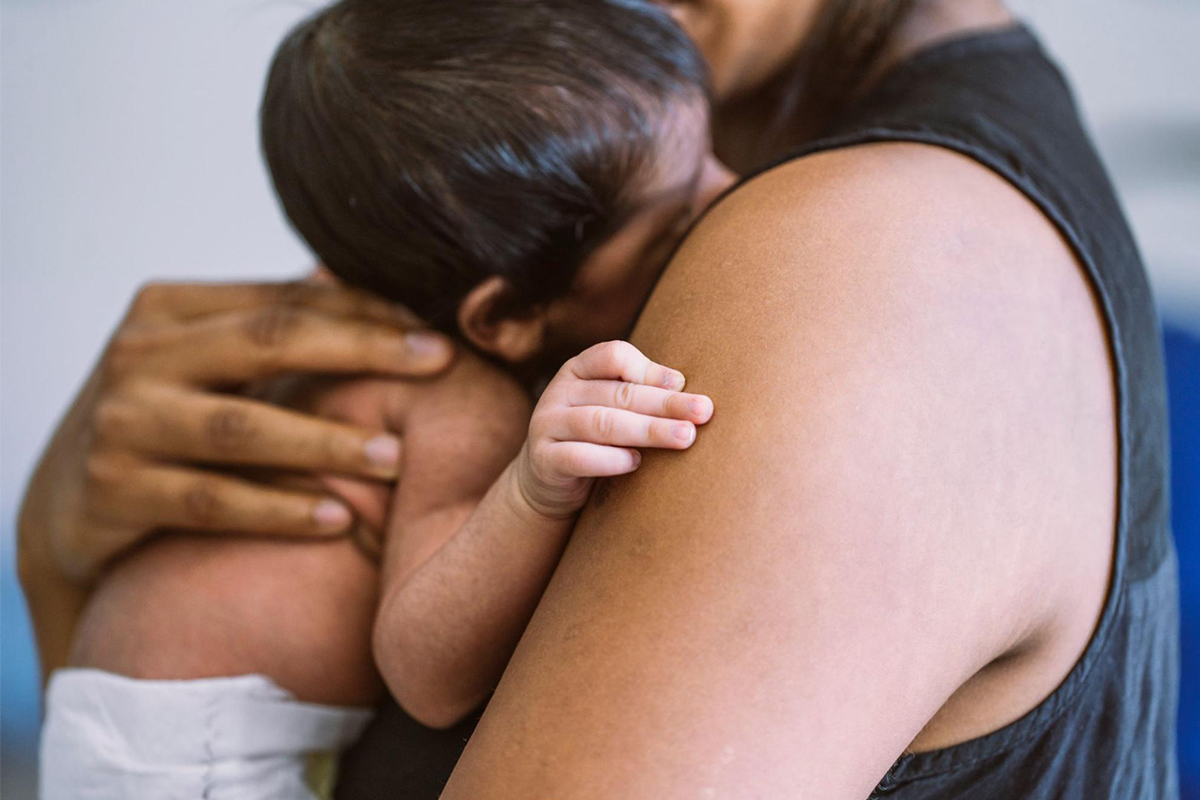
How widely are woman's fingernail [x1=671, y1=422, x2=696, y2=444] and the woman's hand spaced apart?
434 mm

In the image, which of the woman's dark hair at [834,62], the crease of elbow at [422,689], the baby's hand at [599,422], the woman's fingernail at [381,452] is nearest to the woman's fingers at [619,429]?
the baby's hand at [599,422]

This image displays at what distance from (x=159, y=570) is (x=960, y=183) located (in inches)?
30.6

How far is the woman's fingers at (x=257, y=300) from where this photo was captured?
0.91 meters

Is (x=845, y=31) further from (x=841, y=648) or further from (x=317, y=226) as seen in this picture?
(x=841, y=648)

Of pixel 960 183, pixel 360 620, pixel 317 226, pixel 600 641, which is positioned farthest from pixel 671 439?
pixel 317 226

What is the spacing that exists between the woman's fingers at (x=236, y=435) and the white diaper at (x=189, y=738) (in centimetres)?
20

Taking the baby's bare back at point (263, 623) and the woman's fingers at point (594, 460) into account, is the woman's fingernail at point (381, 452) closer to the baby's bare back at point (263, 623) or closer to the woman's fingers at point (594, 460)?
the baby's bare back at point (263, 623)

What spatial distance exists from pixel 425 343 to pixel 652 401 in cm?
42

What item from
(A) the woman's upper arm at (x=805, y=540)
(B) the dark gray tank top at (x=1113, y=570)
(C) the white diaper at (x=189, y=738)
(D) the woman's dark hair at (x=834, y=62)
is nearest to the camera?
Result: (A) the woman's upper arm at (x=805, y=540)

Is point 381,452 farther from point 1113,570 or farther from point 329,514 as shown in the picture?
point 1113,570

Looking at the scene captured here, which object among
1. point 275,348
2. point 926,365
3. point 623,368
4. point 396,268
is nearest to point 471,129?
point 396,268

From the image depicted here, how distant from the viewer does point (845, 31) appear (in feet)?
3.14

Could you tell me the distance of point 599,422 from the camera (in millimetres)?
522

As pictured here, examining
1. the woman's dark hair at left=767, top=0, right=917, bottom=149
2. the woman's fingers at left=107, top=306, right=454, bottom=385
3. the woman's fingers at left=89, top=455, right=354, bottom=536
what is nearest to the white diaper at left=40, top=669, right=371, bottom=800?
the woman's fingers at left=89, top=455, right=354, bottom=536
